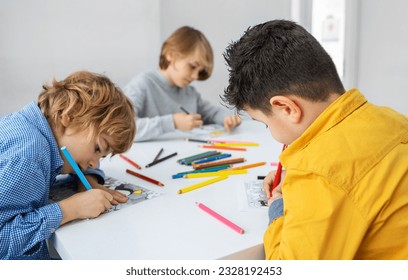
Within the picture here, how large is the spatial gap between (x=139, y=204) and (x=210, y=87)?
5.16ft

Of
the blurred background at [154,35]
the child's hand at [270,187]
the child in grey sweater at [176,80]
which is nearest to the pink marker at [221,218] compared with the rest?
the child's hand at [270,187]

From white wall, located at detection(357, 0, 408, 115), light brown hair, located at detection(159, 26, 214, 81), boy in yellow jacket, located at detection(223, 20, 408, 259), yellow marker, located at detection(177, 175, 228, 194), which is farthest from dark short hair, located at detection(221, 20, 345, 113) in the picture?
white wall, located at detection(357, 0, 408, 115)

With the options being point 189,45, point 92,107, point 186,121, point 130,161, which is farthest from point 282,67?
point 189,45

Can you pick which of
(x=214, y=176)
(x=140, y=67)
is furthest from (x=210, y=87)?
(x=214, y=176)

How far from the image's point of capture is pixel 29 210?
0.72 m

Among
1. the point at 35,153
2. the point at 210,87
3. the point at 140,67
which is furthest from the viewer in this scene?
the point at 210,87

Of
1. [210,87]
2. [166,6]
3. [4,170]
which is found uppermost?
[166,6]

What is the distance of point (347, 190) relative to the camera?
0.52 m

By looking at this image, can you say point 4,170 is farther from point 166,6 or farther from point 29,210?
point 166,6

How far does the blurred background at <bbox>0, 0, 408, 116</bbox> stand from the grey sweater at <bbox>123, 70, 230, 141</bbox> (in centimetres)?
33

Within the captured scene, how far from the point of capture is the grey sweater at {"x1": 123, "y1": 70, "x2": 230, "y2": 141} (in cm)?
159

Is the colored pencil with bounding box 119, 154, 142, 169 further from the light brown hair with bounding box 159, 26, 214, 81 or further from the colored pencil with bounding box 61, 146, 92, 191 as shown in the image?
the light brown hair with bounding box 159, 26, 214, 81

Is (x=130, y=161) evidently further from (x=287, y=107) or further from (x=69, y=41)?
(x=69, y=41)

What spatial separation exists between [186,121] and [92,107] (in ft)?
1.82
